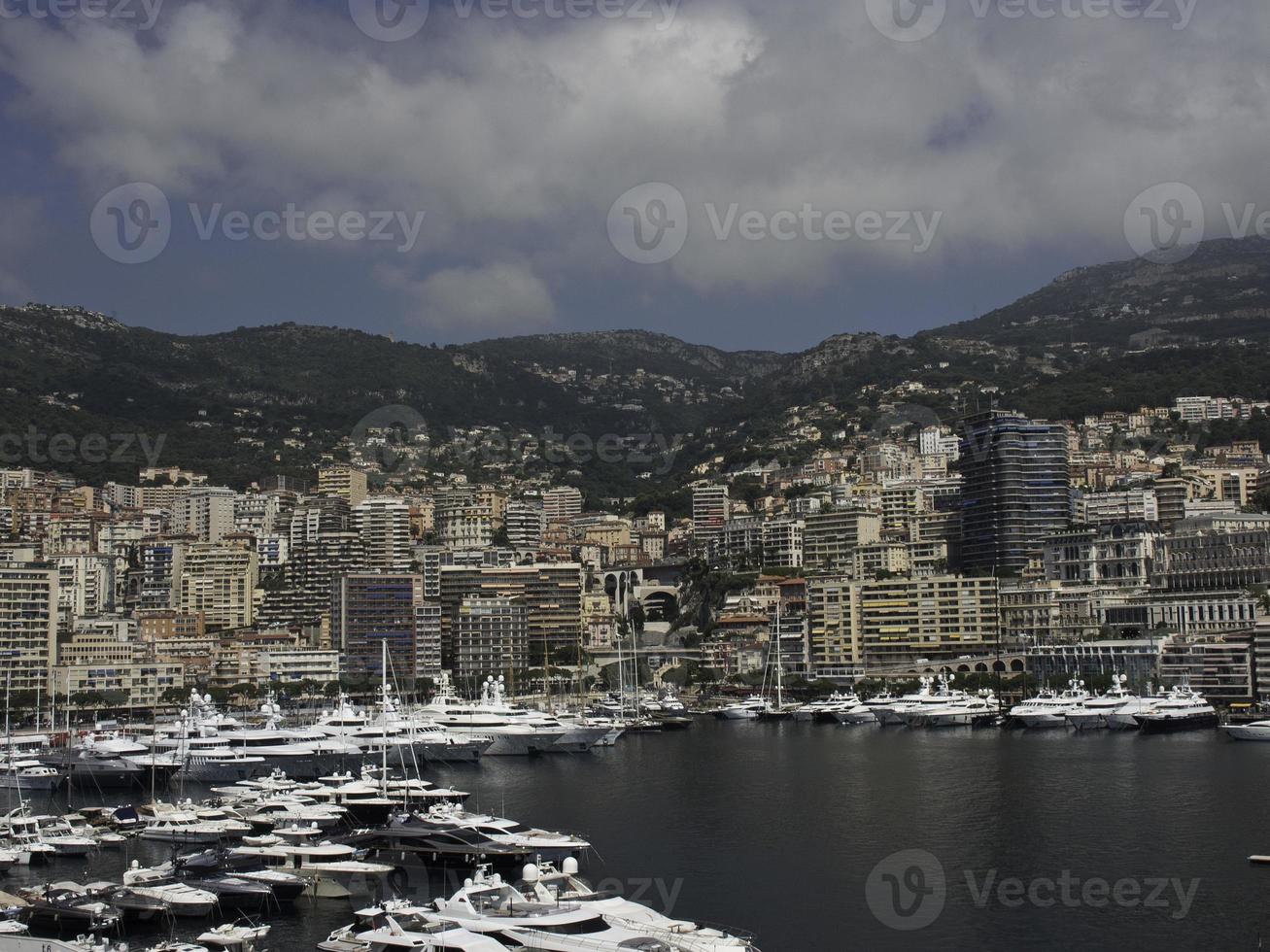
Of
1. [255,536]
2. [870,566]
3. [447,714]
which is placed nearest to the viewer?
[447,714]

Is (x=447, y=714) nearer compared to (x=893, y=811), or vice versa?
Result: (x=893, y=811)

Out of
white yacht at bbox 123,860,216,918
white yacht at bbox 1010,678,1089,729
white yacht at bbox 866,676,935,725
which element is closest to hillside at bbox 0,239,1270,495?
white yacht at bbox 866,676,935,725

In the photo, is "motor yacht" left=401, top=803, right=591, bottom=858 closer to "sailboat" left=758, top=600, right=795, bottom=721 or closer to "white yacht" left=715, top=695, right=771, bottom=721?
"white yacht" left=715, top=695, right=771, bottom=721

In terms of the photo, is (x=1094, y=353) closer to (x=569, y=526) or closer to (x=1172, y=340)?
(x=1172, y=340)

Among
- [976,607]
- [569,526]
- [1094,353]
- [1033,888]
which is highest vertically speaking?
[1094,353]

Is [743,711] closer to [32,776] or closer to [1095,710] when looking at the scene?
[1095,710]

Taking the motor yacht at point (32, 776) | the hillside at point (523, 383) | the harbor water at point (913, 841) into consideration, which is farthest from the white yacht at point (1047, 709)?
the hillside at point (523, 383)

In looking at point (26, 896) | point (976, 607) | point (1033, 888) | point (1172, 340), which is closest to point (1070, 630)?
point (976, 607)

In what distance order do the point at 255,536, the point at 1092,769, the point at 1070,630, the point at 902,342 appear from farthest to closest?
the point at 902,342 → the point at 255,536 → the point at 1070,630 → the point at 1092,769
